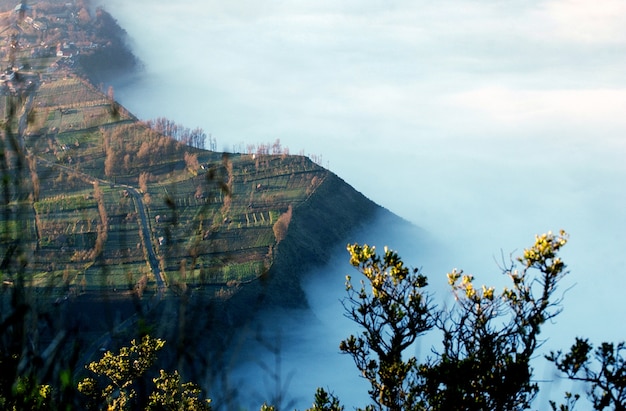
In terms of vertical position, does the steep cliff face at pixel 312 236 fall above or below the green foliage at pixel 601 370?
above

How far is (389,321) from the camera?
411 inches

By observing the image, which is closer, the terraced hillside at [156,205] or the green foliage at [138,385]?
the green foliage at [138,385]

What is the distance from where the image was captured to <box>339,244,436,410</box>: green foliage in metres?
10.3

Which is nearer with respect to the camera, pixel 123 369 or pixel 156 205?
pixel 123 369

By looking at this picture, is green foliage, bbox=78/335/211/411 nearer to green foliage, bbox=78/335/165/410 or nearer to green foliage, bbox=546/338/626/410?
green foliage, bbox=78/335/165/410

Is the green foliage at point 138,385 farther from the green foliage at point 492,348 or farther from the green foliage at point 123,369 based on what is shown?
the green foliage at point 492,348

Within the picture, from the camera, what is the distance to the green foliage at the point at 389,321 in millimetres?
10281

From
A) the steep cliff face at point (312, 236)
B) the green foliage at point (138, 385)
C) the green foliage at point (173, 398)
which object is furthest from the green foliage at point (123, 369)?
the steep cliff face at point (312, 236)

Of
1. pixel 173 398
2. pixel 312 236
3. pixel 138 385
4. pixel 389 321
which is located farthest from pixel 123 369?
pixel 312 236

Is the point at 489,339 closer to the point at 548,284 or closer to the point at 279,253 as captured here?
the point at 548,284

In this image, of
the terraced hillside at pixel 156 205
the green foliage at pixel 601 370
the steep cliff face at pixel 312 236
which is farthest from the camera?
the steep cliff face at pixel 312 236

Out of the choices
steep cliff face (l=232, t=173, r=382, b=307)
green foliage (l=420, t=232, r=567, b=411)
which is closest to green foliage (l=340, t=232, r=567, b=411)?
green foliage (l=420, t=232, r=567, b=411)

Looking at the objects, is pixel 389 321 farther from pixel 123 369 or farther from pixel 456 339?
pixel 123 369

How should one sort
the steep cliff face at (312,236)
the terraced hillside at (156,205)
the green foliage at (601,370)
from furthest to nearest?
the steep cliff face at (312,236)
the terraced hillside at (156,205)
the green foliage at (601,370)
